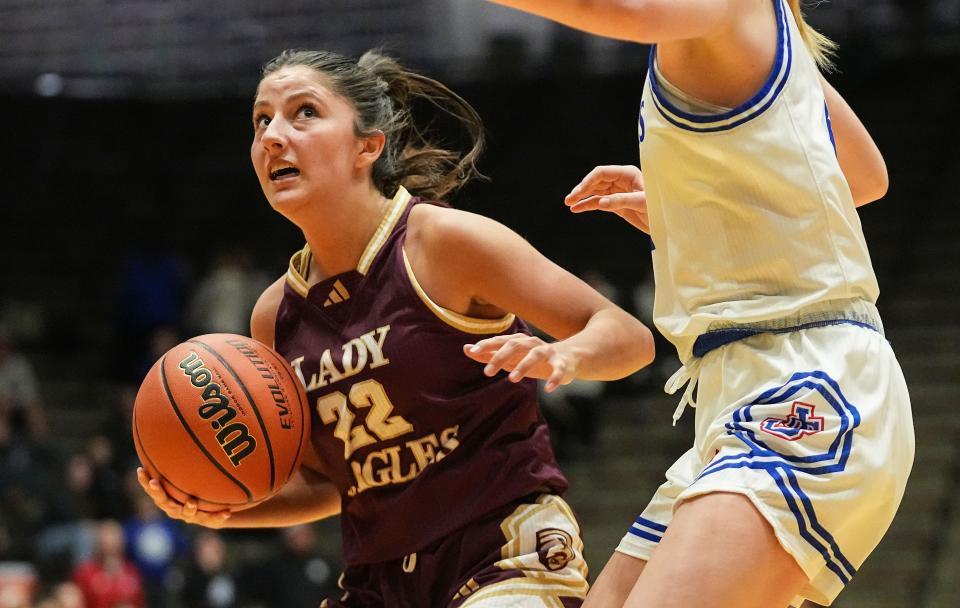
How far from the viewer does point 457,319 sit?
312 cm

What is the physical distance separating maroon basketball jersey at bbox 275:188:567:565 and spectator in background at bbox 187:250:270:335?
25.5 ft

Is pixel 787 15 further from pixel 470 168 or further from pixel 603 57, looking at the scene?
pixel 603 57

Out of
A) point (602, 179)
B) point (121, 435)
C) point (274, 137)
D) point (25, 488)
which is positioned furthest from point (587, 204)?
point (121, 435)

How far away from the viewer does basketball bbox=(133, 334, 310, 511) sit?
3.12 metres

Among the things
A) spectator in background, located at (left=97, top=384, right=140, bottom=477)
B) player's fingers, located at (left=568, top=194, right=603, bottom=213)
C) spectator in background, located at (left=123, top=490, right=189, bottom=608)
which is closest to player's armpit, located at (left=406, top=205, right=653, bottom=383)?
player's fingers, located at (left=568, top=194, right=603, bottom=213)

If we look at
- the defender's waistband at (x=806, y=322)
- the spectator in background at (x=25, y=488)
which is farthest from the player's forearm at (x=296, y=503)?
the spectator in background at (x=25, y=488)

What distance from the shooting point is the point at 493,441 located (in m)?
3.11

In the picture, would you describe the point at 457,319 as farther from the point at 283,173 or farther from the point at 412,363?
the point at 283,173

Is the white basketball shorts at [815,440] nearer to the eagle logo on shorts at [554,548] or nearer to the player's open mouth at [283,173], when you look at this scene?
the eagle logo on shorts at [554,548]

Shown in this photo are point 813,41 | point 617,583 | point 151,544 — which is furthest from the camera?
point 151,544

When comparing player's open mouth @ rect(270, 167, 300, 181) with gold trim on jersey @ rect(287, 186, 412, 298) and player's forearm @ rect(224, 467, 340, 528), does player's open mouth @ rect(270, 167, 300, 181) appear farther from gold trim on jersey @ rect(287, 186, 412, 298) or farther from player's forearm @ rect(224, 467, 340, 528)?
player's forearm @ rect(224, 467, 340, 528)

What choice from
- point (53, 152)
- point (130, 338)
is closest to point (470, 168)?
point (130, 338)

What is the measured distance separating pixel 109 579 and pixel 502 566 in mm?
6323

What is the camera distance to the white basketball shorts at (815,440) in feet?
7.49
